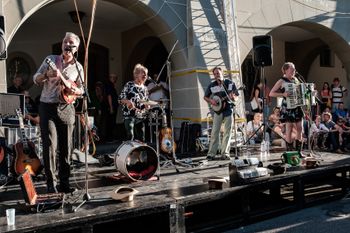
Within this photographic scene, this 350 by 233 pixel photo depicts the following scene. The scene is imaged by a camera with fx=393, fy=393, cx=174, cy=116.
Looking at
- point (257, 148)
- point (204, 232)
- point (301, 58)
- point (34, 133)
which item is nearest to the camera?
point (204, 232)

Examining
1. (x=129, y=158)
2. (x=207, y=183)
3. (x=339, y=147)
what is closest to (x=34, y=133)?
(x=129, y=158)

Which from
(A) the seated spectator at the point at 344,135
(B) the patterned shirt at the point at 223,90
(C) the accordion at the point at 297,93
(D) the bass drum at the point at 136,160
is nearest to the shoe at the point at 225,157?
(B) the patterned shirt at the point at 223,90

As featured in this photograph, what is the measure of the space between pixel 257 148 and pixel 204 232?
149 inches

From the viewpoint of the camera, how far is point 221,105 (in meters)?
6.07

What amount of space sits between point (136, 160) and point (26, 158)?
5.11 ft

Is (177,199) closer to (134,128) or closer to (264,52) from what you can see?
(134,128)

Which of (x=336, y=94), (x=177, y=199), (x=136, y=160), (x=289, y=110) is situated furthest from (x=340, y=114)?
(x=177, y=199)

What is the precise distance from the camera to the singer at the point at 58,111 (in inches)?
141

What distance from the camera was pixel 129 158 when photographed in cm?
446

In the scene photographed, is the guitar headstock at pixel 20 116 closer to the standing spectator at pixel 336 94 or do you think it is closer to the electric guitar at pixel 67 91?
the electric guitar at pixel 67 91

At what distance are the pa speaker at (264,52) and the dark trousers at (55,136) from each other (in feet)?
12.2

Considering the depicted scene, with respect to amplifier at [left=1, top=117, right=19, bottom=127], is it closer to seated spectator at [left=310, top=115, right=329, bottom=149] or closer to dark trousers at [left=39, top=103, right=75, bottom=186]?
dark trousers at [left=39, top=103, right=75, bottom=186]

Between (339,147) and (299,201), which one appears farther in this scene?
(339,147)

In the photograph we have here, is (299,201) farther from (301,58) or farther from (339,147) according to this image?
(301,58)
